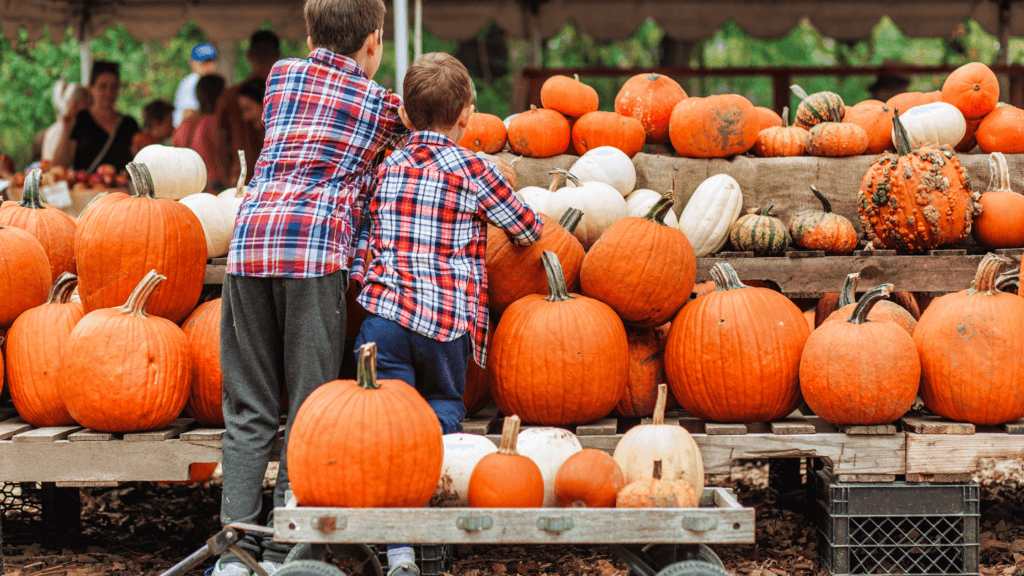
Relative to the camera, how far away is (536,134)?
409cm

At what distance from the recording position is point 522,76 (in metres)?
7.79

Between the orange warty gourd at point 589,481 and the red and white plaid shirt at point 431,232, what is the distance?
25.1 inches

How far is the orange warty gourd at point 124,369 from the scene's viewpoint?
9.09 feet

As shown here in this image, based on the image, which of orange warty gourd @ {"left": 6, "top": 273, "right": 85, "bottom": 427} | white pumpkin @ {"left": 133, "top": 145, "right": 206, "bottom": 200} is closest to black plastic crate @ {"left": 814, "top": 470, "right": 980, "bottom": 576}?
orange warty gourd @ {"left": 6, "top": 273, "right": 85, "bottom": 427}

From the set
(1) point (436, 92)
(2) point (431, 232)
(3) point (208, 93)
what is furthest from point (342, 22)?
(3) point (208, 93)

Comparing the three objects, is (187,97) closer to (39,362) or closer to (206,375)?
(39,362)

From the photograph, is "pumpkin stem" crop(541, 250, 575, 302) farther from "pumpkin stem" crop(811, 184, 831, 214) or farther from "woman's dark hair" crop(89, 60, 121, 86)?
"woman's dark hair" crop(89, 60, 121, 86)

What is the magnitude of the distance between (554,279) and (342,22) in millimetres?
1116

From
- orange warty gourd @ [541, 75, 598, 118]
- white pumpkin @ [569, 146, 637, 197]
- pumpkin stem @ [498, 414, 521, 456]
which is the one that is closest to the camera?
pumpkin stem @ [498, 414, 521, 456]

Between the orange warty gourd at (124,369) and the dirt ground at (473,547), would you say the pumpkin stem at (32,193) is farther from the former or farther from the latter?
the dirt ground at (473,547)

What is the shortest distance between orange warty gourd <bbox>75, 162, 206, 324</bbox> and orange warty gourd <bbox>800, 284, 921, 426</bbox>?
7.52 ft

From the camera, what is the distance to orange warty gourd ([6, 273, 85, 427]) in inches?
117

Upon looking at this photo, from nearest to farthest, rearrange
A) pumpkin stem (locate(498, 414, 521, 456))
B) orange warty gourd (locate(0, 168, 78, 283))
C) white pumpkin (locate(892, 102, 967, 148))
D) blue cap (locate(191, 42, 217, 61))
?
pumpkin stem (locate(498, 414, 521, 456))
orange warty gourd (locate(0, 168, 78, 283))
white pumpkin (locate(892, 102, 967, 148))
blue cap (locate(191, 42, 217, 61))

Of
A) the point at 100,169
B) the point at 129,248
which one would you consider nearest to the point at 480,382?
the point at 129,248
